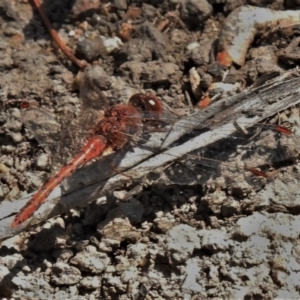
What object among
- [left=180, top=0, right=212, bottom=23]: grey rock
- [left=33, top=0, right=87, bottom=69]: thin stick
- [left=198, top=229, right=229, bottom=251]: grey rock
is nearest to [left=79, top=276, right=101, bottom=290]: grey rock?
[left=198, top=229, right=229, bottom=251]: grey rock

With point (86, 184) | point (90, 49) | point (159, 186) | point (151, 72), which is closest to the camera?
point (86, 184)

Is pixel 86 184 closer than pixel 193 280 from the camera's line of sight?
No

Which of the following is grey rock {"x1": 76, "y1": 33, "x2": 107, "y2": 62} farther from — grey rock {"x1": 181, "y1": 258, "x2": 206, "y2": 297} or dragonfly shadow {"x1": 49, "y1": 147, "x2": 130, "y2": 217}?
grey rock {"x1": 181, "y1": 258, "x2": 206, "y2": 297}

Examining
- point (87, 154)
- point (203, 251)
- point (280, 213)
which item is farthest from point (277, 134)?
point (87, 154)

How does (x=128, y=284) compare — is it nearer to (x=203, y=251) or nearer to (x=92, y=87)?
(x=203, y=251)

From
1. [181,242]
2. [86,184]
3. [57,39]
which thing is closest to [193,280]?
[181,242]

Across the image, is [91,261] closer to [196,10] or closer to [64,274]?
[64,274]
